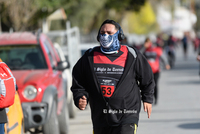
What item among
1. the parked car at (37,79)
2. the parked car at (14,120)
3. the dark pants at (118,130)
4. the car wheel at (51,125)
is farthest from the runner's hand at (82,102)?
the car wheel at (51,125)

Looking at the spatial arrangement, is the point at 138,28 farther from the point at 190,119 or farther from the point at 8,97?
the point at 8,97

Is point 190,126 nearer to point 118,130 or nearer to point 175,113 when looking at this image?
point 175,113

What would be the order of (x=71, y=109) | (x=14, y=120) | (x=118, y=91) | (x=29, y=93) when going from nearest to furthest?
(x=118, y=91)
(x=14, y=120)
(x=29, y=93)
(x=71, y=109)

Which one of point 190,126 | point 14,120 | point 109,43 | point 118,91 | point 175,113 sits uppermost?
point 109,43

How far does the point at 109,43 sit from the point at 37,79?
2692 mm

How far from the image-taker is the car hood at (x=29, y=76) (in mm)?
6961

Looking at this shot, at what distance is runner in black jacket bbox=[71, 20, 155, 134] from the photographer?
179 inches

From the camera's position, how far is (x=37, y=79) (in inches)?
279

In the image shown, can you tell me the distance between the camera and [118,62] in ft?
15.2

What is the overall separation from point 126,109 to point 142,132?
3981 mm

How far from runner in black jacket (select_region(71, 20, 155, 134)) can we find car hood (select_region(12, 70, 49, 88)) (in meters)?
2.35

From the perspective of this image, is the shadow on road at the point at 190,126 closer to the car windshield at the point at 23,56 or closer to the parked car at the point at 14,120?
the car windshield at the point at 23,56

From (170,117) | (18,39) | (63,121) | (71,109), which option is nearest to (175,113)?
(170,117)

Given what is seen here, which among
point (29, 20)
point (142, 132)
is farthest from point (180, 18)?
point (142, 132)
